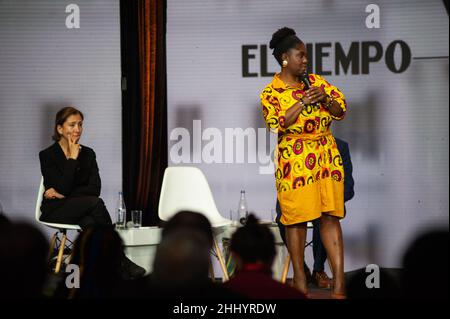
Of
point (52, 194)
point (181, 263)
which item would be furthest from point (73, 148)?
point (181, 263)

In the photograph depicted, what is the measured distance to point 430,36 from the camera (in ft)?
18.9

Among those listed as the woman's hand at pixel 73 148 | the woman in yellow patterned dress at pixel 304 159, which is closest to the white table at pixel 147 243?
the woman's hand at pixel 73 148

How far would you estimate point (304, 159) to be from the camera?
3.61 metres

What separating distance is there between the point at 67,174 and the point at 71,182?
2.5 inches

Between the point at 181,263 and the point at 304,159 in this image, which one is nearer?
the point at 181,263

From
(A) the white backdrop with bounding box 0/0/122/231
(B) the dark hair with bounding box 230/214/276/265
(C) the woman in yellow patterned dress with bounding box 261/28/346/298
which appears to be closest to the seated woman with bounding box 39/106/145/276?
(A) the white backdrop with bounding box 0/0/122/231

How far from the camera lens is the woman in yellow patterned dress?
357 cm

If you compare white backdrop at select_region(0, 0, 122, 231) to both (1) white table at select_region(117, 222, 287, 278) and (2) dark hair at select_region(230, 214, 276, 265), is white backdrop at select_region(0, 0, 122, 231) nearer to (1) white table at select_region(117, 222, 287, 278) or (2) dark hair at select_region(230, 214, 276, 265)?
(1) white table at select_region(117, 222, 287, 278)

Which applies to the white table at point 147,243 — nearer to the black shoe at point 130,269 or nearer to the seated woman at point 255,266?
the black shoe at point 130,269

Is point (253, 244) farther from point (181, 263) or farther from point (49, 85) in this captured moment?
point (49, 85)

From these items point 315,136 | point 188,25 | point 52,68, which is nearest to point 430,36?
point 188,25

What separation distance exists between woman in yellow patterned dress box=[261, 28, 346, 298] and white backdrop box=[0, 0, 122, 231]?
2.58m
